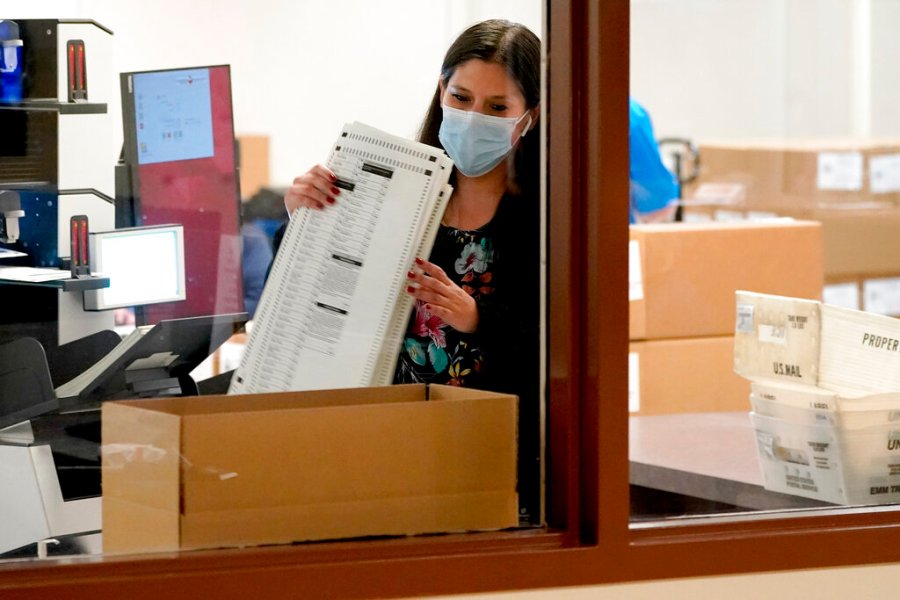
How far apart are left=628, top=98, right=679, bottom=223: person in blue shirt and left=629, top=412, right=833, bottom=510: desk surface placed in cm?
77

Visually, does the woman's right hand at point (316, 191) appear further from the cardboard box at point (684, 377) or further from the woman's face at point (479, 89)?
the cardboard box at point (684, 377)

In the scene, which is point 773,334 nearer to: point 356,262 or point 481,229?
point 481,229

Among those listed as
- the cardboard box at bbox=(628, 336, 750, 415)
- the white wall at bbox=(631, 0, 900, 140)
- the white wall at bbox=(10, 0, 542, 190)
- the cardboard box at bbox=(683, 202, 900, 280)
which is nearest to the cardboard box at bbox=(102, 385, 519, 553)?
the white wall at bbox=(10, 0, 542, 190)

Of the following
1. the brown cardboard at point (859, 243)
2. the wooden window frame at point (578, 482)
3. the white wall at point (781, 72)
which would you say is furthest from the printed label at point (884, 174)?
the wooden window frame at point (578, 482)

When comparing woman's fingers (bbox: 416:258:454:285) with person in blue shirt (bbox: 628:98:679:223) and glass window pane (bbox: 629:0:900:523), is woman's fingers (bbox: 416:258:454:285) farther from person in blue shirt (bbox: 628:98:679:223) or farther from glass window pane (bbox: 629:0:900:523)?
person in blue shirt (bbox: 628:98:679:223)

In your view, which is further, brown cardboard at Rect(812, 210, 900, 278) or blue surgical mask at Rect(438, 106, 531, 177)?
brown cardboard at Rect(812, 210, 900, 278)

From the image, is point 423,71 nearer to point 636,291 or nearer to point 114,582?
point 114,582

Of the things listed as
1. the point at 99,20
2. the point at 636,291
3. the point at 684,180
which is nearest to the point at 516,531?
the point at 99,20

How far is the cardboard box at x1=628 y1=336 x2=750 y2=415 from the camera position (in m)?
2.89

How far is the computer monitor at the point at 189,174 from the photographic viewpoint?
1594 mm

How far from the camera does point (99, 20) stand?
5.14 feet

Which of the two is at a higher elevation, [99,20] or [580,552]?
[99,20]

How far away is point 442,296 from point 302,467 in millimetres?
330

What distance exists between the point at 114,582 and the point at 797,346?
118cm
